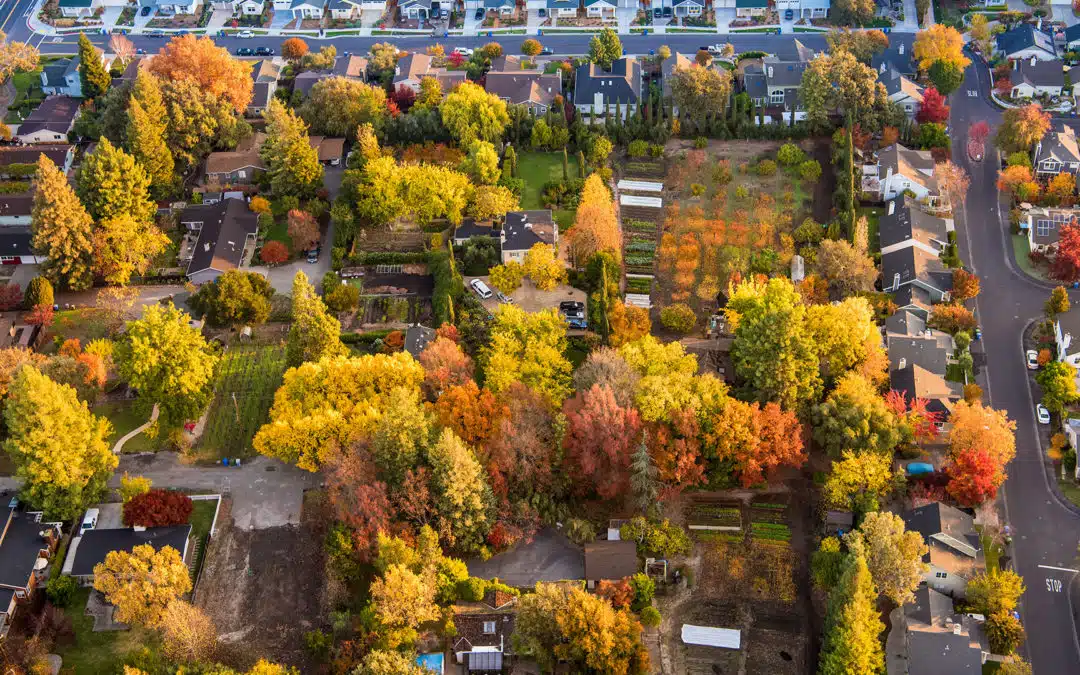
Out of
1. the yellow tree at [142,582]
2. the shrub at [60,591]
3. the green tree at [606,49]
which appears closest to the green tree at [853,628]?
the yellow tree at [142,582]

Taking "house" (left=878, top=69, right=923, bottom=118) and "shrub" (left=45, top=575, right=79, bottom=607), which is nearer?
"shrub" (left=45, top=575, right=79, bottom=607)

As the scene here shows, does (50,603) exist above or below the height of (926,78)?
below

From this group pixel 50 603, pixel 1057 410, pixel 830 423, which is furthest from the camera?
pixel 1057 410

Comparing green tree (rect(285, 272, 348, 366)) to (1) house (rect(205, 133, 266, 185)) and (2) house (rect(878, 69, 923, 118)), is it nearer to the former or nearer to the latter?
(1) house (rect(205, 133, 266, 185))

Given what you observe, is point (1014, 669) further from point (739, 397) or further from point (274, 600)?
point (274, 600)

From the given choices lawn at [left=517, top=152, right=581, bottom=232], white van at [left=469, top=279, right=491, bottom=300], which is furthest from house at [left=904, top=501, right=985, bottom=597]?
lawn at [left=517, top=152, right=581, bottom=232]

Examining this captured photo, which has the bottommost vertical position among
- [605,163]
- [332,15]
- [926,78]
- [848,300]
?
[848,300]

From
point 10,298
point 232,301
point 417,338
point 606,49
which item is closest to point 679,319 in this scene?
point 417,338

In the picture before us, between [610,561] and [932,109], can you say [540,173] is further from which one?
[610,561]

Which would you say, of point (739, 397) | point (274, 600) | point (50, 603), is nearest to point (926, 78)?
point (739, 397)
